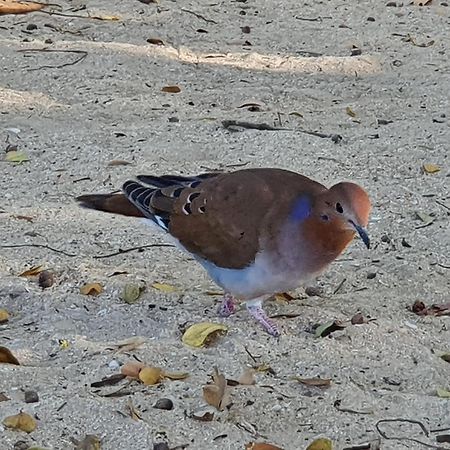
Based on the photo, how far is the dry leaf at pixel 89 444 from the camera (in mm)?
3248

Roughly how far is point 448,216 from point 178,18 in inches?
113

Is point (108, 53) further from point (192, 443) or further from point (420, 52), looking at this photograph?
point (192, 443)

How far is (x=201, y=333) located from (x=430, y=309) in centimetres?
85

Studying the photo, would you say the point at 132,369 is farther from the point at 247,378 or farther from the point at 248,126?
the point at 248,126

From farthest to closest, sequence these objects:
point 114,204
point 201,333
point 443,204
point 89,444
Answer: point 443,204 < point 114,204 < point 201,333 < point 89,444

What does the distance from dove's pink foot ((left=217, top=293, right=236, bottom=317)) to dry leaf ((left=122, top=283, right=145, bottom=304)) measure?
29 centimetres

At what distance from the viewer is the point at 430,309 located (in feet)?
14.0

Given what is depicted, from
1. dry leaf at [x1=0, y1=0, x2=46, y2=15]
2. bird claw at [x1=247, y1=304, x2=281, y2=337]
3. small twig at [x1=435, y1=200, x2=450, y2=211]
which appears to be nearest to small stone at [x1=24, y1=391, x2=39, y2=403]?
bird claw at [x1=247, y1=304, x2=281, y2=337]

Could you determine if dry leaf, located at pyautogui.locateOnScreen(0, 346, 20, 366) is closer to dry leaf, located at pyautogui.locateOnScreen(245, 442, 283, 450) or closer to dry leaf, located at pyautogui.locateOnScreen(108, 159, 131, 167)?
dry leaf, located at pyautogui.locateOnScreen(245, 442, 283, 450)

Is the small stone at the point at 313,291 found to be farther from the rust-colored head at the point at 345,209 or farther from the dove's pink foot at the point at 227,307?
the rust-colored head at the point at 345,209

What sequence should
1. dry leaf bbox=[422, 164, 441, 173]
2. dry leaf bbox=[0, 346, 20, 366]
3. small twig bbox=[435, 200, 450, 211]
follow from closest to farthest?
dry leaf bbox=[0, 346, 20, 366], small twig bbox=[435, 200, 450, 211], dry leaf bbox=[422, 164, 441, 173]

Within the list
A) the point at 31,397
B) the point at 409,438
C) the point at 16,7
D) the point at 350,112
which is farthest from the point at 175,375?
the point at 16,7

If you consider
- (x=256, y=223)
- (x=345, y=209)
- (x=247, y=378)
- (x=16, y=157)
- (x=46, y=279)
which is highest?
(x=345, y=209)

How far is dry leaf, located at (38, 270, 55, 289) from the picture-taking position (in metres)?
4.29
